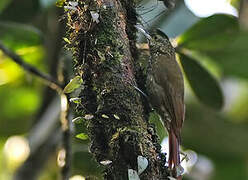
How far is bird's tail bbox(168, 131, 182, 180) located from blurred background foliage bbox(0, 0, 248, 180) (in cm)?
23

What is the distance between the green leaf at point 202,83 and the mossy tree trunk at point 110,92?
3.23ft

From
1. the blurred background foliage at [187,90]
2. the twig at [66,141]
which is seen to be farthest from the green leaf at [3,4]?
the twig at [66,141]

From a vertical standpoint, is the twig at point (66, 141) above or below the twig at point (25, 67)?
below

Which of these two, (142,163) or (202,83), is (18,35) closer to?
(202,83)

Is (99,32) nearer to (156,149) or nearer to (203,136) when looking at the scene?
(156,149)

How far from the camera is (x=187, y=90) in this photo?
13.4 feet

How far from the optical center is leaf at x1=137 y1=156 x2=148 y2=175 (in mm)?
1557

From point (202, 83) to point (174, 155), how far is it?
2.07 ft

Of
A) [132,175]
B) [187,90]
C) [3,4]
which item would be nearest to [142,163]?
[132,175]

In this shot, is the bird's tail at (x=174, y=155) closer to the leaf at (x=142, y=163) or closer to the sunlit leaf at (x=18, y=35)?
the leaf at (x=142, y=163)

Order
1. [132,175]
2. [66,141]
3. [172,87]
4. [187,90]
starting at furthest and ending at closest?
[187,90] → [172,87] → [66,141] → [132,175]

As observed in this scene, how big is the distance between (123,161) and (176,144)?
1.00m

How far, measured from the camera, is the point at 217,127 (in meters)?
4.02

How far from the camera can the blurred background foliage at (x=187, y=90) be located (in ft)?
9.74
